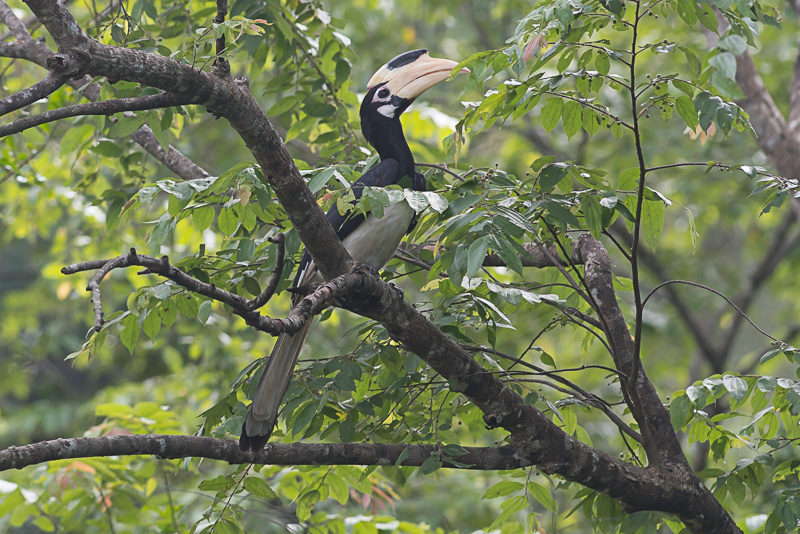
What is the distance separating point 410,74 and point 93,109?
5.21 ft

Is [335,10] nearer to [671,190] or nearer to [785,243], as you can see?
→ [671,190]

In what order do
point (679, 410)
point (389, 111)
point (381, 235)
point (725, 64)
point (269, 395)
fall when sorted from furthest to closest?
point (389, 111) → point (381, 235) → point (269, 395) → point (679, 410) → point (725, 64)

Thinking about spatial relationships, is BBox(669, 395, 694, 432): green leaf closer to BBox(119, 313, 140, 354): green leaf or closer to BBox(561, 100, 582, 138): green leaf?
BBox(561, 100, 582, 138): green leaf

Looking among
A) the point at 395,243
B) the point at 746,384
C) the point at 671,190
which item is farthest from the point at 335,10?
the point at 746,384

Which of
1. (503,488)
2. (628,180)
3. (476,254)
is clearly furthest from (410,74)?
(503,488)

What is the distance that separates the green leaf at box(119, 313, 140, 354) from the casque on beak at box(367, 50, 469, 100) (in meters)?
1.31

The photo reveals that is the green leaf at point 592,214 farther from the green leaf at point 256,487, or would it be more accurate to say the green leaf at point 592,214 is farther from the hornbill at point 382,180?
the green leaf at point 256,487

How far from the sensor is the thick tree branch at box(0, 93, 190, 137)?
1471 mm

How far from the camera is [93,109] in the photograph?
5.23ft

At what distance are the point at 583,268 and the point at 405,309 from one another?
110 cm

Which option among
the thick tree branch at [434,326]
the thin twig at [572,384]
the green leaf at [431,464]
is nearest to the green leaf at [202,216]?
the thick tree branch at [434,326]

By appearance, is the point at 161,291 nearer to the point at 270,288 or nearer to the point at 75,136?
the point at 270,288

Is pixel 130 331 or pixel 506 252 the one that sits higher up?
pixel 130 331

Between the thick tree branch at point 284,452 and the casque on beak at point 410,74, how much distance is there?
143 centimetres
